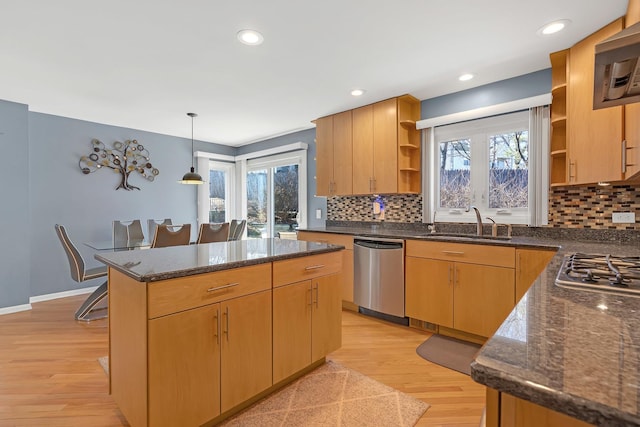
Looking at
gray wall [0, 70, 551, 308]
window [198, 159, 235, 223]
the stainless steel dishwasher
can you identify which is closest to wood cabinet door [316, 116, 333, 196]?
gray wall [0, 70, 551, 308]

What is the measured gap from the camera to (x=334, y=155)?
405 centimetres

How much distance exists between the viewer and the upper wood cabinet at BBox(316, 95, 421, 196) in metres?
3.46

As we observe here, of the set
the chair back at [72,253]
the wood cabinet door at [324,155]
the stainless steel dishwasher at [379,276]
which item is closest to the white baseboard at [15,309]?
the chair back at [72,253]

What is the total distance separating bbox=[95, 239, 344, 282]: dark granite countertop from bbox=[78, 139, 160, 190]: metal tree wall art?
3.25 metres

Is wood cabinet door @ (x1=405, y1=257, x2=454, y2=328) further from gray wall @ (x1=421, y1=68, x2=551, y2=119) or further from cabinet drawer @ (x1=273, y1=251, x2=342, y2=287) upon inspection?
gray wall @ (x1=421, y1=68, x2=551, y2=119)

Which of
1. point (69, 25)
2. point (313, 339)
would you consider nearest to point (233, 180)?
point (69, 25)

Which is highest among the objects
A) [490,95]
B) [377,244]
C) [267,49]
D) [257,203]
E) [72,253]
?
[267,49]

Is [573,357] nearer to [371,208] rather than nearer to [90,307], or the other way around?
[371,208]

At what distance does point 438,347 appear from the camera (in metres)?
2.65

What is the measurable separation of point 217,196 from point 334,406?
191 inches

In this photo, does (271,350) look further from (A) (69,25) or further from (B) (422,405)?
(A) (69,25)

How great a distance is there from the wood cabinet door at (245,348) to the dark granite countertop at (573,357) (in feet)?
4.28

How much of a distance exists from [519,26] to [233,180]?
16.6 feet

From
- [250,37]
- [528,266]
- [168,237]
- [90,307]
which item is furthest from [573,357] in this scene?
[90,307]
